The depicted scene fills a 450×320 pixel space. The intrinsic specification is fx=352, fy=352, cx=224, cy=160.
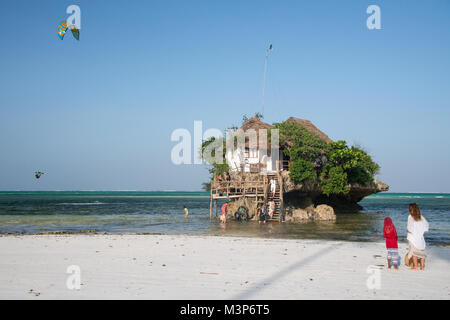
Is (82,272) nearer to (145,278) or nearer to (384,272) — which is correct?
(145,278)

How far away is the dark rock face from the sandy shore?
20.4m

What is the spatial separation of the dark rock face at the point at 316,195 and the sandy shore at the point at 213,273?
20447 mm

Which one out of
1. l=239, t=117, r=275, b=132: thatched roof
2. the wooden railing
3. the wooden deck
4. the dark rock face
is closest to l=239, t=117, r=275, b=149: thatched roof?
l=239, t=117, r=275, b=132: thatched roof

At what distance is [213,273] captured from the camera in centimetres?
847

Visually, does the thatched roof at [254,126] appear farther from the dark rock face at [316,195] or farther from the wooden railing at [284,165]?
the dark rock face at [316,195]

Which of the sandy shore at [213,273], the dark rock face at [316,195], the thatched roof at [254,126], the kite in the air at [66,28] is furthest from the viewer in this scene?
the thatched roof at [254,126]

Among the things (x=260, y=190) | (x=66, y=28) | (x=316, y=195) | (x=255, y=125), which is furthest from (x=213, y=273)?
(x=316, y=195)

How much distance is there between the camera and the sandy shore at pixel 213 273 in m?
6.84

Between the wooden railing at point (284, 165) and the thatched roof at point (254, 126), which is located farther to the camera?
the wooden railing at point (284, 165)

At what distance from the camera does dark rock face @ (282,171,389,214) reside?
33.4 meters

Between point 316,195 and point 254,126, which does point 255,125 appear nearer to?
point 254,126

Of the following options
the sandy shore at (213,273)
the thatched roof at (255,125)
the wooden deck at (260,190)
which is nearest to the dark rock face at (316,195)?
the wooden deck at (260,190)

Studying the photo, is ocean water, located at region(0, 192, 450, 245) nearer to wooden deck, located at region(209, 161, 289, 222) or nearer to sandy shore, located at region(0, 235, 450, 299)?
wooden deck, located at region(209, 161, 289, 222)
